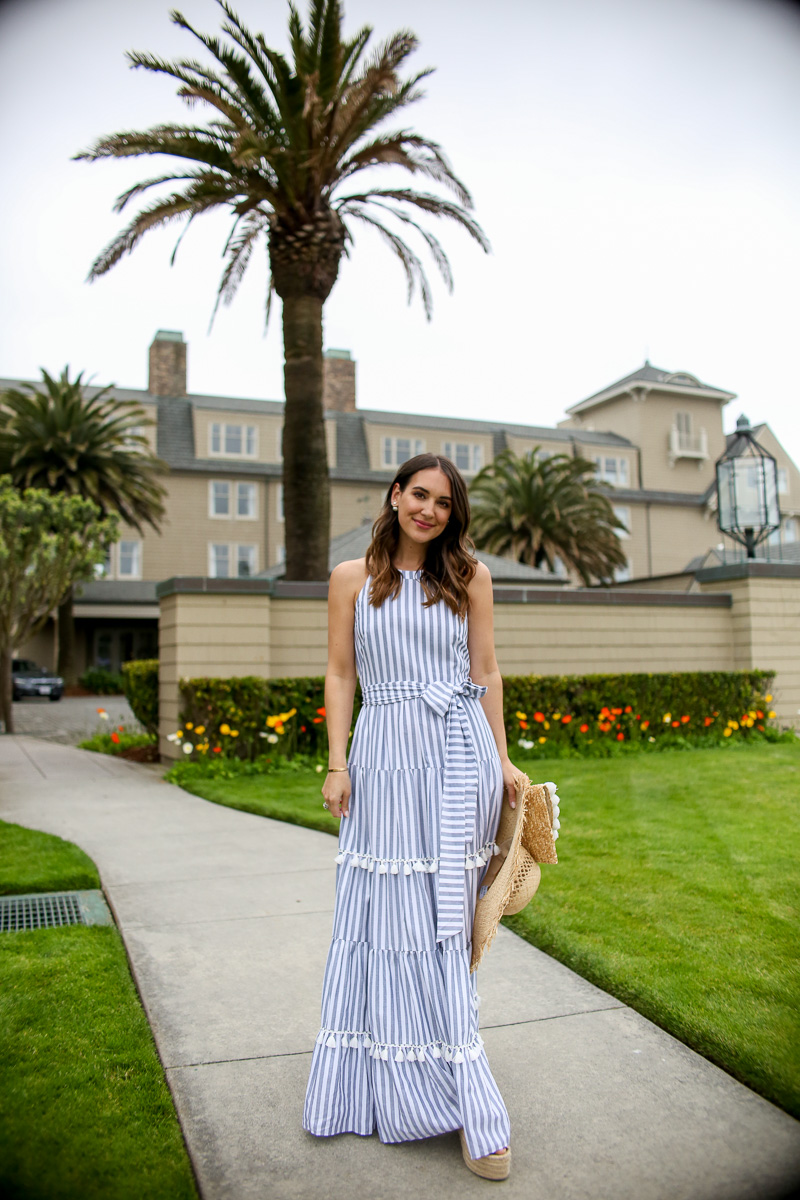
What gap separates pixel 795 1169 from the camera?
2.46 meters

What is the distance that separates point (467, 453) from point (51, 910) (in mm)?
33744

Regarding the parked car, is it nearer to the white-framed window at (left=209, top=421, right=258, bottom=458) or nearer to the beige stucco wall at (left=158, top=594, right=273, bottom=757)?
the white-framed window at (left=209, top=421, right=258, bottom=458)

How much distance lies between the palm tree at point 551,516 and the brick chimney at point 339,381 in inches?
356

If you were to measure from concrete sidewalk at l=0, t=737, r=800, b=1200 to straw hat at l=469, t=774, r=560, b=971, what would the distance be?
0.56 meters

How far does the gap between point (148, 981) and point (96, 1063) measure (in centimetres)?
80

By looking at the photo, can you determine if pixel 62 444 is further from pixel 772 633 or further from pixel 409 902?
pixel 409 902

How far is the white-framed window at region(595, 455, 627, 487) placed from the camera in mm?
39094

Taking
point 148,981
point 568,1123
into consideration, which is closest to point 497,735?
point 568,1123

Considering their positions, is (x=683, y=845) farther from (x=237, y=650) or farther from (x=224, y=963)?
(x=237, y=650)

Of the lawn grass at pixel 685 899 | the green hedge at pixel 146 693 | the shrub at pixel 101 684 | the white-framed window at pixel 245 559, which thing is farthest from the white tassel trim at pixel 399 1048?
the white-framed window at pixel 245 559

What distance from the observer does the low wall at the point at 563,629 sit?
9562 mm

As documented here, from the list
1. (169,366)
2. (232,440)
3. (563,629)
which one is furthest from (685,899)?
(169,366)

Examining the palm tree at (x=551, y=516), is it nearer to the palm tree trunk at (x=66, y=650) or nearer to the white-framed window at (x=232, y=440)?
the white-framed window at (x=232, y=440)

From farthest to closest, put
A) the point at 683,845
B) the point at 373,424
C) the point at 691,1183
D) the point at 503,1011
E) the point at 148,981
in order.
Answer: the point at 373,424 < the point at 683,845 < the point at 148,981 < the point at 503,1011 < the point at 691,1183
